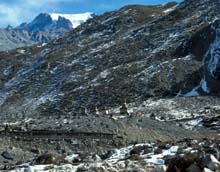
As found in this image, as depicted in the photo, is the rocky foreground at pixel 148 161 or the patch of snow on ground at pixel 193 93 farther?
the patch of snow on ground at pixel 193 93

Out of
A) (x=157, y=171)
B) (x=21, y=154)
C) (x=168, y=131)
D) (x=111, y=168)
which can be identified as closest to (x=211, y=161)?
(x=157, y=171)

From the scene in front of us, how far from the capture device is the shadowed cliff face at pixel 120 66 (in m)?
77.4

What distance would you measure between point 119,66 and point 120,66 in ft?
1.35

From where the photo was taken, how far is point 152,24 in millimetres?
119312

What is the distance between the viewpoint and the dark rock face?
7700 cm

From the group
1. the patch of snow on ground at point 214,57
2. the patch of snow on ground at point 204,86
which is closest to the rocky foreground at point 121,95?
the patch of snow on ground at point 204,86

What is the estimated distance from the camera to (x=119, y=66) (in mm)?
94688

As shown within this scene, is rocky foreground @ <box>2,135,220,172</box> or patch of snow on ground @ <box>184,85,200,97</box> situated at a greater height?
patch of snow on ground @ <box>184,85,200,97</box>

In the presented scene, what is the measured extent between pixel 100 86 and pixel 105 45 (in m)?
32.4

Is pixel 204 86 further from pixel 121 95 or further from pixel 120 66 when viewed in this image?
pixel 120 66

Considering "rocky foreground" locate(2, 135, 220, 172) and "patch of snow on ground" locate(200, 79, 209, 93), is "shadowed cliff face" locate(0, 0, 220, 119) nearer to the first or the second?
"patch of snow on ground" locate(200, 79, 209, 93)

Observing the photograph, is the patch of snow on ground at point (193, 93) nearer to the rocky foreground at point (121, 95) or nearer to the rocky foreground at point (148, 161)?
the rocky foreground at point (121, 95)

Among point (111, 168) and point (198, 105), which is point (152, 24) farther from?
point (111, 168)

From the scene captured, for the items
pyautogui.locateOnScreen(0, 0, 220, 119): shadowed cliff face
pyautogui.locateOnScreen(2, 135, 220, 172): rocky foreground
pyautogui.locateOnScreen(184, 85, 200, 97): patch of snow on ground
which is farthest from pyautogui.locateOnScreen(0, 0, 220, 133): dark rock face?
pyautogui.locateOnScreen(2, 135, 220, 172): rocky foreground
